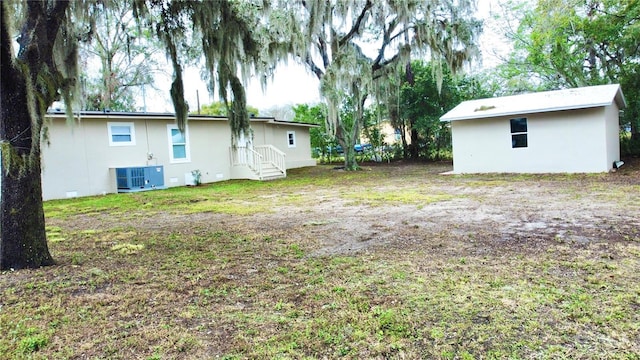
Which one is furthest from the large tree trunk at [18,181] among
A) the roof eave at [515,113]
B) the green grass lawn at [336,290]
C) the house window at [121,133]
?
the roof eave at [515,113]

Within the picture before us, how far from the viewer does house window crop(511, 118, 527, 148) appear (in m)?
12.8

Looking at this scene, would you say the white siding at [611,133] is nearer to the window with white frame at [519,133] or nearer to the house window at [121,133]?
the window with white frame at [519,133]

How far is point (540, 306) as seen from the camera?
273 centimetres

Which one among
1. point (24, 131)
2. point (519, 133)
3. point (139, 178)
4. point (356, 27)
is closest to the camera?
point (24, 131)

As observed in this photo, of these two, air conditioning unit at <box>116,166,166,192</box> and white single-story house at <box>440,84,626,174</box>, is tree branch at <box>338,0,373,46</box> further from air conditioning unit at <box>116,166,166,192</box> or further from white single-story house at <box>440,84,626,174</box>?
air conditioning unit at <box>116,166,166,192</box>

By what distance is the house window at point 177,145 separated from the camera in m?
13.5

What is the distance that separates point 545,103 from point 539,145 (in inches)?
51.2

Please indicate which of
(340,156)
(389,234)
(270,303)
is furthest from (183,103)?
(340,156)

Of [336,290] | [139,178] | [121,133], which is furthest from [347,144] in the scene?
[336,290]

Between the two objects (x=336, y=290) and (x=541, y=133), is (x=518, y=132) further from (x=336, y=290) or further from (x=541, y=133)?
(x=336, y=290)

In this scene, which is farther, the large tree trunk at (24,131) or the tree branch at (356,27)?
the tree branch at (356,27)

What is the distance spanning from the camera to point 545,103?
1233cm

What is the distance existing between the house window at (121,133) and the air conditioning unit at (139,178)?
2.88 feet

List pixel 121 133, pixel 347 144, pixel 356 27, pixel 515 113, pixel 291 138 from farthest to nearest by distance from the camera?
pixel 291 138, pixel 347 144, pixel 356 27, pixel 515 113, pixel 121 133
